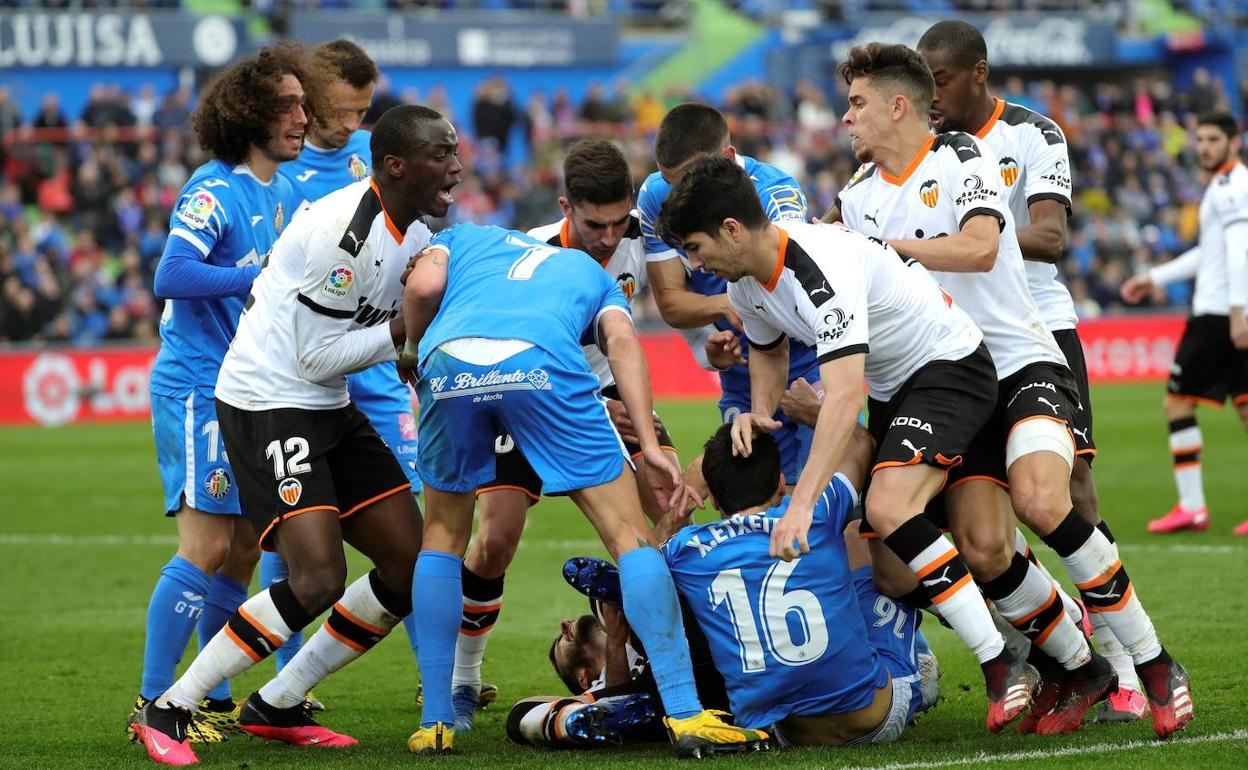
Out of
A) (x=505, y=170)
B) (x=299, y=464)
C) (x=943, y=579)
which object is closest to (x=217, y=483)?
(x=299, y=464)

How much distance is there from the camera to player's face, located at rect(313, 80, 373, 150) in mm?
8047

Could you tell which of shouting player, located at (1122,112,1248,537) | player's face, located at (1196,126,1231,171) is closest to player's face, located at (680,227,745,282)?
shouting player, located at (1122,112,1248,537)

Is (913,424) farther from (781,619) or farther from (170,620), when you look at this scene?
(170,620)

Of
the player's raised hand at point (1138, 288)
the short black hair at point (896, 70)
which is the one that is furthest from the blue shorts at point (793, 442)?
the player's raised hand at point (1138, 288)

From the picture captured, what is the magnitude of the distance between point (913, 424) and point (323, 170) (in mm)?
3679

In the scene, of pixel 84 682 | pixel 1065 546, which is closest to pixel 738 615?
pixel 1065 546

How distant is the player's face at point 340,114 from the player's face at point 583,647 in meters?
2.91

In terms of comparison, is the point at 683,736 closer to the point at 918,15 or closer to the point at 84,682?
the point at 84,682

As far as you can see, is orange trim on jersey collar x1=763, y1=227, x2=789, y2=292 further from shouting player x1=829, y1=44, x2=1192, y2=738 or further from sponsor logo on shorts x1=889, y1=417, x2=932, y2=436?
sponsor logo on shorts x1=889, y1=417, x2=932, y2=436

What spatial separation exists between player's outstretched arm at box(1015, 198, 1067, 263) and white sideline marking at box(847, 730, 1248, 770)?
2.26m

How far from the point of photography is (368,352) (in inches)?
244

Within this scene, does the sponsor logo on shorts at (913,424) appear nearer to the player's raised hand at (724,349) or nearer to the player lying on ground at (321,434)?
the player's raised hand at (724,349)

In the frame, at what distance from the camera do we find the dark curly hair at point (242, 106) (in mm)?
→ 6949

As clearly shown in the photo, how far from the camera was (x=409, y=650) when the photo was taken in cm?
884
